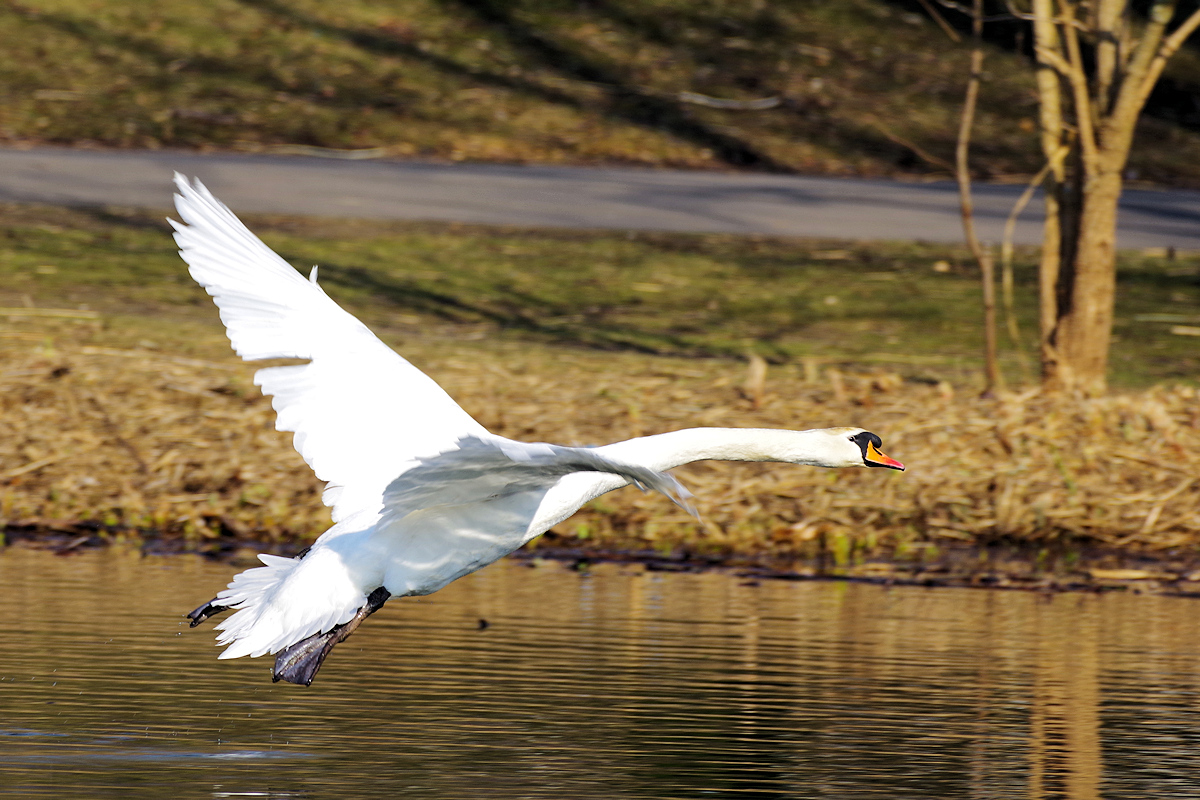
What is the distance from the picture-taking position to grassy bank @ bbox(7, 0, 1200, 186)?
20297 mm

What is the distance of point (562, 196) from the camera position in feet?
59.3

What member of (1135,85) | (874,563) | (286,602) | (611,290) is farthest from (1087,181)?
(286,602)

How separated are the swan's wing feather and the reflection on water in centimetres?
81

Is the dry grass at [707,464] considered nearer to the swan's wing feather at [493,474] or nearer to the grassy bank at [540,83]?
the swan's wing feather at [493,474]

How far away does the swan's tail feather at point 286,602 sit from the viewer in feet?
20.5

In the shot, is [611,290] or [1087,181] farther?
[611,290]

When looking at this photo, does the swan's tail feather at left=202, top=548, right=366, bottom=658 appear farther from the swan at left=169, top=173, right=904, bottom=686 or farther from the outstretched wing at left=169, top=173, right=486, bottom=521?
the outstretched wing at left=169, top=173, right=486, bottom=521

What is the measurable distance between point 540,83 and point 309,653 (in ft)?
53.2

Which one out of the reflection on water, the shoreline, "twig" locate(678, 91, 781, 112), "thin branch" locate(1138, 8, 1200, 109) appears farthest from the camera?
"twig" locate(678, 91, 781, 112)

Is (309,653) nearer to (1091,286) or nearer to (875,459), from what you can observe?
(875,459)

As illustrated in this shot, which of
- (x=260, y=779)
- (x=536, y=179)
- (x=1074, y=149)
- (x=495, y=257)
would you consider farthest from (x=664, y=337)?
(x=260, y=779)

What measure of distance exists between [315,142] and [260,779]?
49.4 feet

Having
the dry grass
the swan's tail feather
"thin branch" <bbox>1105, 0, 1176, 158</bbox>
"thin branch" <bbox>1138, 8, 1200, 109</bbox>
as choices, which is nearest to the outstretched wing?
the swan's tail feather

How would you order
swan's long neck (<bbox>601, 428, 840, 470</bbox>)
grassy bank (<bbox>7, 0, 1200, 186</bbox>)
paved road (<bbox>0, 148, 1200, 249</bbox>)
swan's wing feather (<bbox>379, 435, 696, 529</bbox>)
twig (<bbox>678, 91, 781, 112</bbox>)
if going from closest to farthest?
swan's wing feather (<bbox>379, 435, 696, 529</bbox>) → swan's long neck (<bbox>601, 428, 840, 470</bbox>) → paved road (<bbox>0, 148, 1200, 249</bbox>) → grassy bank (<bbox>7, 0, 1200, 186</bbox>) → twig (<bbox>678, 91, 781, 112</bbox>)
